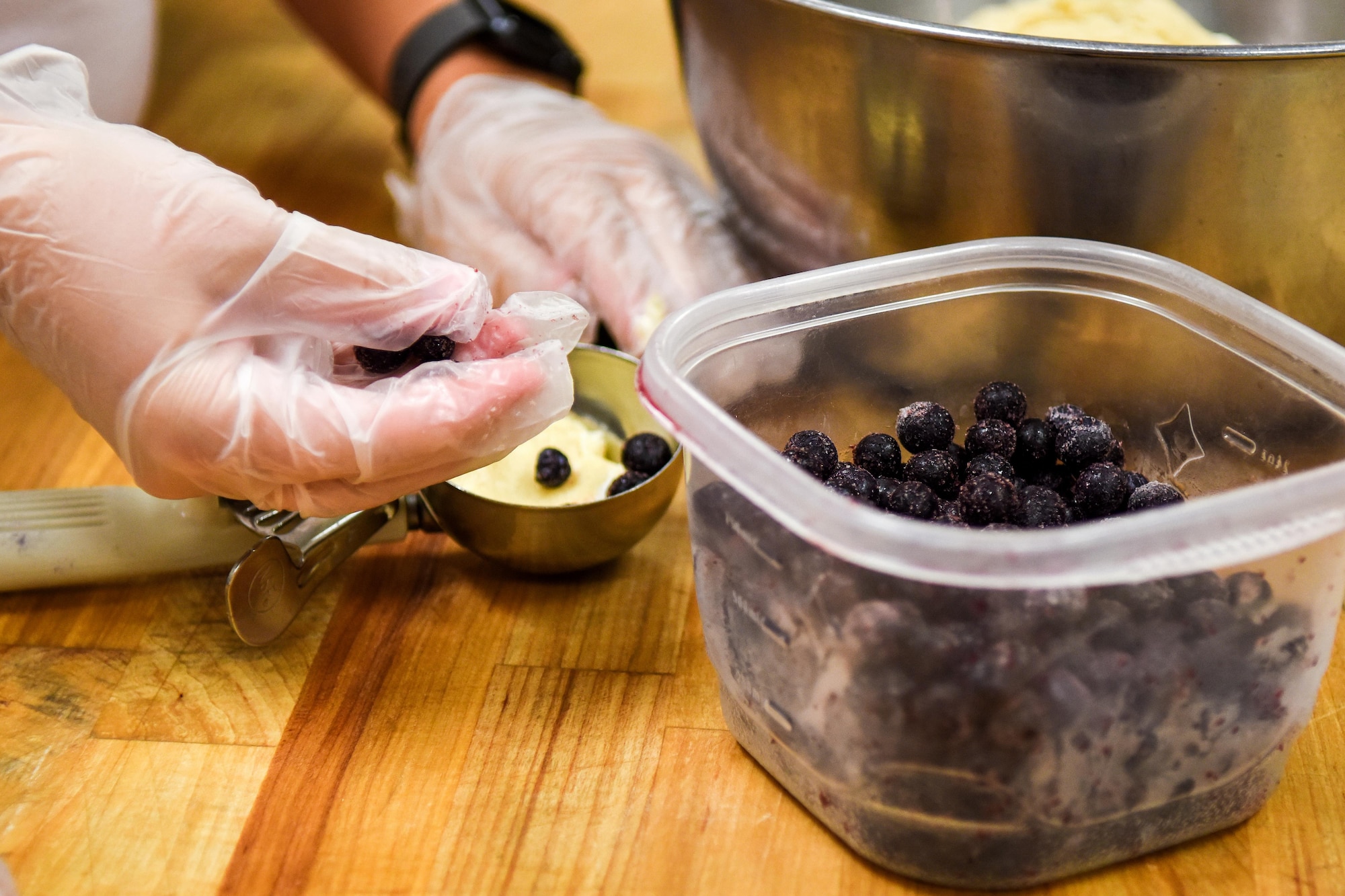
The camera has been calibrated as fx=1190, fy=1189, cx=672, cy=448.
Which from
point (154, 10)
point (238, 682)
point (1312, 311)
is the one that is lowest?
point (238, 682)

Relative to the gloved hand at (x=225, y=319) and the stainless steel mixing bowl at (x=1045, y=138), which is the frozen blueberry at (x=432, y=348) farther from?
the stainless steel mixing bowl at (x=1045, y=138)

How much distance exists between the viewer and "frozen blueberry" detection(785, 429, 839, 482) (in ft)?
2.45

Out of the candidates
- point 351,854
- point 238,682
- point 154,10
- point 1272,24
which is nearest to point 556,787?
point 351,854

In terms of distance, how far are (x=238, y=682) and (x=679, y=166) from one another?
72 cm

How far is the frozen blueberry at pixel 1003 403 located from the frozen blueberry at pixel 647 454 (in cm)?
23

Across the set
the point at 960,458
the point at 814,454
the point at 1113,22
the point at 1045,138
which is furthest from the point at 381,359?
the point at 1113,22

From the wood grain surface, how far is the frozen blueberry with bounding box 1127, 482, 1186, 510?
0.62 feet

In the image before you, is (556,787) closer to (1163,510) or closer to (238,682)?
(238,682)

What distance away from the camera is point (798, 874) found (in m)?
0.68

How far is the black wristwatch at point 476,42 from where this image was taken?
1.36 m

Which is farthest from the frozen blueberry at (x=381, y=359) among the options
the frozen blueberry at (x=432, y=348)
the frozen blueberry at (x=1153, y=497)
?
the frozen blueberry at (x=1153, y=497)

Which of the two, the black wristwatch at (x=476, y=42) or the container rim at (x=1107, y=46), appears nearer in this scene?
the container rim at (x=1107, y=46)

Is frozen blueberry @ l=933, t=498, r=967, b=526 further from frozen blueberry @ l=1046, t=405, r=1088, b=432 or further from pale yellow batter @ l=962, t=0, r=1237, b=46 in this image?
pale yellow batter @ l=962, t=0, r=1237, b=46

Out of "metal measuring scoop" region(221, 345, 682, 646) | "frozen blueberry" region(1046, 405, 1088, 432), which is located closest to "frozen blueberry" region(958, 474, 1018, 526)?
"frozen blueberry" region(1046, 405, 1088, 432)
